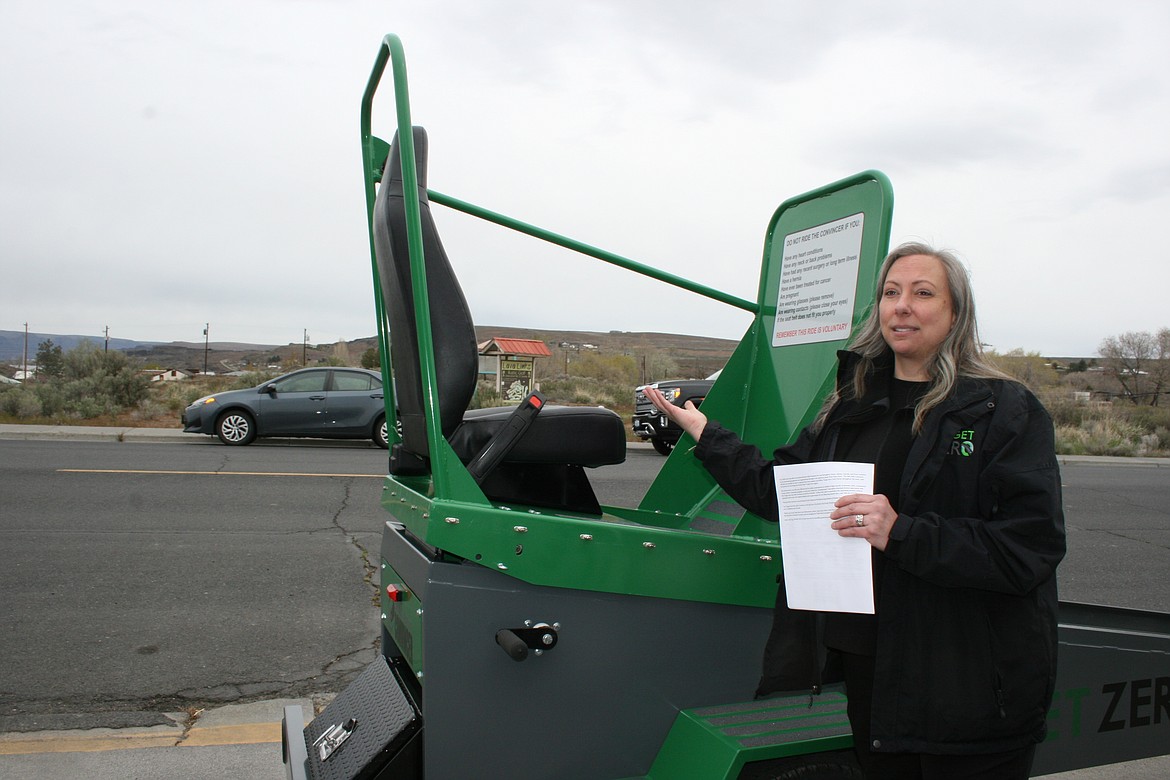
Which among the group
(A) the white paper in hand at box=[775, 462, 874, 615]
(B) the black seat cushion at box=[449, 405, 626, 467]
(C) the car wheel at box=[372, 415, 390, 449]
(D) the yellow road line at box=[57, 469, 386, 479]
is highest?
(B) the black seat cushion at box=[449, 405, 626, 467]

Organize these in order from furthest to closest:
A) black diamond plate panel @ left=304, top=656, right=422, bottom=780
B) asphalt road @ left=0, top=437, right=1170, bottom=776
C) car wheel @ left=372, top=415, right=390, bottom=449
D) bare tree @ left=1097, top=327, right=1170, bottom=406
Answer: bare tree @ left=1097, top=327, right=1170, bottom=406 → car wheel @ left=372, top=415, right=390, bottom=449 → asphalt road @ left=0, top=437, right=1170, bottom=776 → black diamond plate panel @ left=304, top=656, right=422, bottom=780

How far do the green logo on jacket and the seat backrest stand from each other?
1.08 m

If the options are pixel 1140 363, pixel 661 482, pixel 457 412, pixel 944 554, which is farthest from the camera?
pixel 1140 363

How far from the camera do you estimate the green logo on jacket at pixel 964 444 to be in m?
1.74

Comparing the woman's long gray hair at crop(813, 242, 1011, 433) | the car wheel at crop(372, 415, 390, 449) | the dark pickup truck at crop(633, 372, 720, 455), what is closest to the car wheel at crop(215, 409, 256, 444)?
the car wheel at crop(372, 415, 390, 449)

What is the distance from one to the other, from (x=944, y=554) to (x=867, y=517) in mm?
150

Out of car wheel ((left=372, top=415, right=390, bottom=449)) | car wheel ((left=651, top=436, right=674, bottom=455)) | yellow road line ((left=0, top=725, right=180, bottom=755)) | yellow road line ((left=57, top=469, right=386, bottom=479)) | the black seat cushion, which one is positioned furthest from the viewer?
car wheel ((left=372, top=415, right=390, bottom=449))

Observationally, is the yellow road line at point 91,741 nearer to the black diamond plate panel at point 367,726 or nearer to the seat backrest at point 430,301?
the black diamond plate panel at point 367,726

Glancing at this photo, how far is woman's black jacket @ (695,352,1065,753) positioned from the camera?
5.40 ft

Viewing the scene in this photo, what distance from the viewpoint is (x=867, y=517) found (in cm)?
171

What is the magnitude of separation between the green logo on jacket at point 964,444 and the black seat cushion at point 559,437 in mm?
886

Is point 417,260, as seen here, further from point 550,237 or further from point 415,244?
point 550,237

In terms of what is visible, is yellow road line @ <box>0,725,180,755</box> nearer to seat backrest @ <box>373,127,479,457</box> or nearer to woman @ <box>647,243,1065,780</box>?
seat backrest @ <box>373,127,479,457</box>

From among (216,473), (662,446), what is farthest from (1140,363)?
(216,473)
